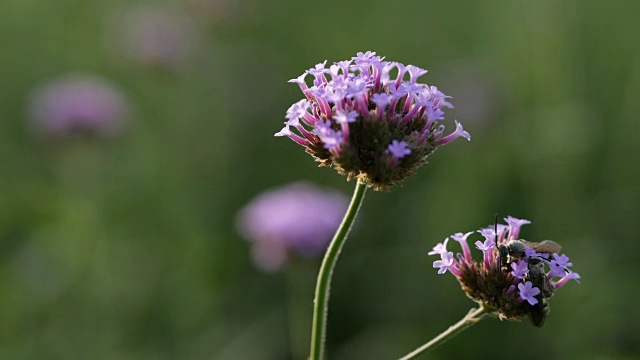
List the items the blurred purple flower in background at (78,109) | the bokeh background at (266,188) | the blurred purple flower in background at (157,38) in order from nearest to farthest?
1. the bokeh background at (266,188)
2. the blurred purple flower in background at (78,109)
3. the blurred purple flower in background at (157,38)

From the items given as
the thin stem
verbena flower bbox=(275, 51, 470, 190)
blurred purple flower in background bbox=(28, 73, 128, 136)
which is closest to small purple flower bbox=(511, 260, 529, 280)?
the thin stem

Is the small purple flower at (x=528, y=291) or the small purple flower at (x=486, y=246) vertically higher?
the small purple flower at (x=486, y=246)

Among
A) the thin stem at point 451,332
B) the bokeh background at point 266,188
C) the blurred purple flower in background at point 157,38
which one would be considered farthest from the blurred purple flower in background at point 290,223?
the thin stem at point 451,332

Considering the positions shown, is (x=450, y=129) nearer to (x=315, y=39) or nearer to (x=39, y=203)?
(x=315, y=39)

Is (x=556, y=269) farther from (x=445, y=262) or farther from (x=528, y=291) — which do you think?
(x=445, y=262)

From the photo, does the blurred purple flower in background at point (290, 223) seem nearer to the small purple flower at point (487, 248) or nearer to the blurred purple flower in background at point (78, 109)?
the blurred purple flower in background at point (78, 109)
